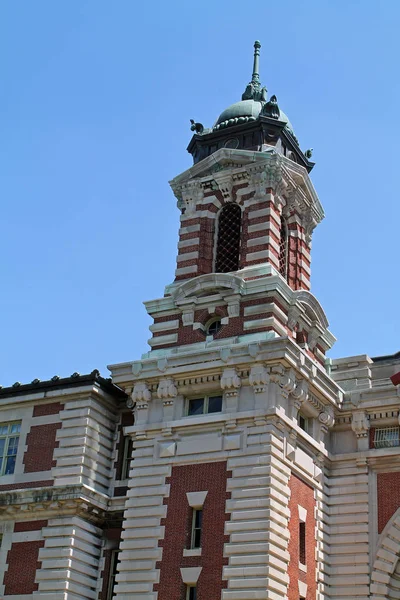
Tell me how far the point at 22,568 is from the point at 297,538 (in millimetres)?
10012

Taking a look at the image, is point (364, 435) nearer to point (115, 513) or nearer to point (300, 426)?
point (300, 426)

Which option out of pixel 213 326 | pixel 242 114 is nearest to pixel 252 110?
pixel 242 114

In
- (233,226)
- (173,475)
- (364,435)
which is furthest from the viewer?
(233,226)

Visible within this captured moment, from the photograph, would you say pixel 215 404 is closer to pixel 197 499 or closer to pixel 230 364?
pixel 230 364

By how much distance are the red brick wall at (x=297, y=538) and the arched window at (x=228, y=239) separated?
31.5 feet

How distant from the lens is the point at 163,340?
1500 inches

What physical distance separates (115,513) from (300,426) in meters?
7.57

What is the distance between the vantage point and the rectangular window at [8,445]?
38.1 metres

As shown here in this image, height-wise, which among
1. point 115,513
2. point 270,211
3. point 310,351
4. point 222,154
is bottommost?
point 115,513

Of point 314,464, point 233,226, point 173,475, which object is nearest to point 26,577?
point 173,475

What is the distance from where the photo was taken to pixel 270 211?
39281mm

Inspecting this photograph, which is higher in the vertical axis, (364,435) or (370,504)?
(364,435)

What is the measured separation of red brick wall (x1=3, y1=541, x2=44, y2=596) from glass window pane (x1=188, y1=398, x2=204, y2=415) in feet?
23.5

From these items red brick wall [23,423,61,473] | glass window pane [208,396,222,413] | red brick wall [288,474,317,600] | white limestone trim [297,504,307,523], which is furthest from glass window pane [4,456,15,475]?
white limestone trim [297,504,307,523]
